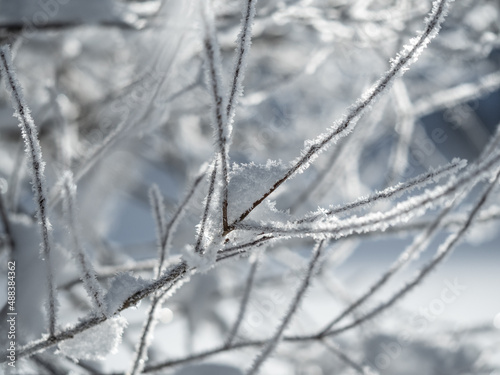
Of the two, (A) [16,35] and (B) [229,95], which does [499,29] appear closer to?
(B) [229,95]

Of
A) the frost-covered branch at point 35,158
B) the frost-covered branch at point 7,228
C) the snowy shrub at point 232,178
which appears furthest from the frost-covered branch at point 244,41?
the frost-covered branch at point 7,228

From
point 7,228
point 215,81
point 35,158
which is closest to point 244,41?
point 215,81

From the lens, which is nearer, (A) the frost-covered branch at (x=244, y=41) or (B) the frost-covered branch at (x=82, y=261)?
(A) the frost-covered branch at (x=244, y=41)

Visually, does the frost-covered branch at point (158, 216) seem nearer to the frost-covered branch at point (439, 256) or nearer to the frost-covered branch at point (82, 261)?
the frost-covered branch at point (82, 261)

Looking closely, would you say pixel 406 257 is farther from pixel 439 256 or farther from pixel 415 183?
pixel 415 183

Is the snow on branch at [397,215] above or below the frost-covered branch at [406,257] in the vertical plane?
below

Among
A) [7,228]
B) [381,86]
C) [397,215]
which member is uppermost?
[7,228]

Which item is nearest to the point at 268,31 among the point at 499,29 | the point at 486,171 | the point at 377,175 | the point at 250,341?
the point at 499,29

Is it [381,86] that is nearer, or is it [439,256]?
[381,86]
